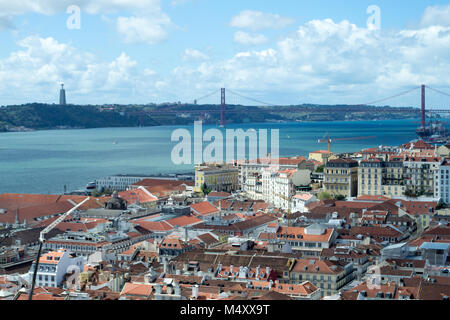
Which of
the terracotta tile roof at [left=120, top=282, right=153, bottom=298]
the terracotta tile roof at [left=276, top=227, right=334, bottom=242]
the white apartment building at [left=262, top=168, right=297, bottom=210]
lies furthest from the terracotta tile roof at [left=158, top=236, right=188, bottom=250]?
the white apartment building at [left=262, top=168, right=297, bottom=210]

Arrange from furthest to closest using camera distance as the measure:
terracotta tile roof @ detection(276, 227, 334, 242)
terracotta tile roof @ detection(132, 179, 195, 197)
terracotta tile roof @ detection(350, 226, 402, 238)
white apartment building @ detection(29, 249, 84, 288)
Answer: terracotta tile roof @ detection(132, 179, 195, 197)
terracotta tile roof @ detection(350, 226, 402, 238)
terracotta tile roof @ detection(276, 227, 334, 242)
white apartment building @ detection(29, 249, 84, 288)

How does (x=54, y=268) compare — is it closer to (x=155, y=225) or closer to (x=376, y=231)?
(x=155, y=225)

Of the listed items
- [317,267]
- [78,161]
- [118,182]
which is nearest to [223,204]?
[317,267]

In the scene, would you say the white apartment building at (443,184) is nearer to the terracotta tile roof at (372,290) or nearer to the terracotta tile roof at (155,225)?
the terracotta tile roof at (155,225)

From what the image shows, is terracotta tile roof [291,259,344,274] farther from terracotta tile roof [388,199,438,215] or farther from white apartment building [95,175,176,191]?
white apartment building [95,175,176,191]

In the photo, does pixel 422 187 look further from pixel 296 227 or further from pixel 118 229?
pixel 118 229

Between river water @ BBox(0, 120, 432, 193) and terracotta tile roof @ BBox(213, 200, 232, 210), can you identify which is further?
river water @ BBox(0, 120, 432, 193)

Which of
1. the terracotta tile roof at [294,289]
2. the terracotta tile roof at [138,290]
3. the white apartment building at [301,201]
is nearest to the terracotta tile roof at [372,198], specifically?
the white apartment building at [301,201]
